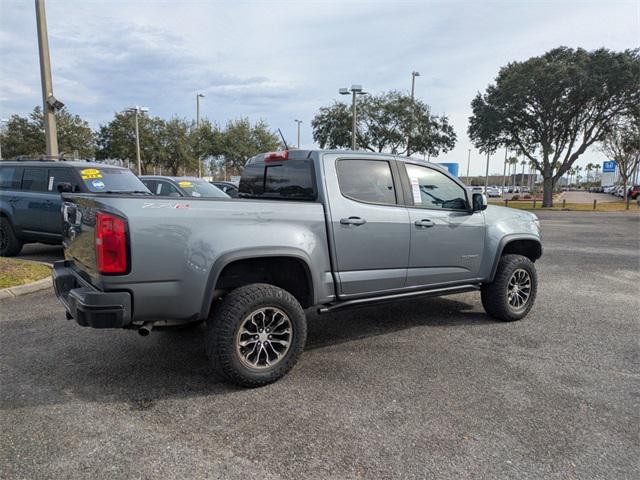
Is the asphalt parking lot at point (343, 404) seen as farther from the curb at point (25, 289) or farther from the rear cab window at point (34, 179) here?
the rear cab window at point (34, 179)

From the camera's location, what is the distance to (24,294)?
240 inches

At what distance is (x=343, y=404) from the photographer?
3.28 metres

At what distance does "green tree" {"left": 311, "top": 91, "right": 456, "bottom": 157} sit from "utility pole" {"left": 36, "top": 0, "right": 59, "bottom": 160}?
2040cm

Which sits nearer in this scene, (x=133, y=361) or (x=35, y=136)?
(x=133, y=361)

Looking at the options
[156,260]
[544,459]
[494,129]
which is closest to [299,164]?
[156,260]

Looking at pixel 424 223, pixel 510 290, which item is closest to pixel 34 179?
pixel 424 223

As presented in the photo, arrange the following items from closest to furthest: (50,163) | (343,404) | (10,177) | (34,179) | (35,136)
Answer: (343,404)
(50,163)
(34,179)
(10,177)
(35,136)

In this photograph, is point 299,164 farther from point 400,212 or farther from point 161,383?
point 161,383

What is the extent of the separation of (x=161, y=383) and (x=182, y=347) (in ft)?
2.59

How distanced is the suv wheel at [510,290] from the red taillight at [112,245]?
3.86 meters

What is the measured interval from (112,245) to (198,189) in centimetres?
821

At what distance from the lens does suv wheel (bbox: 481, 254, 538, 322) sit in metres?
5.12

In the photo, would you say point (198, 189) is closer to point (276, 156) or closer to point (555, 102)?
point (276, 156)

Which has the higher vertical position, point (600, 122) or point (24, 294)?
point (600, 122)
